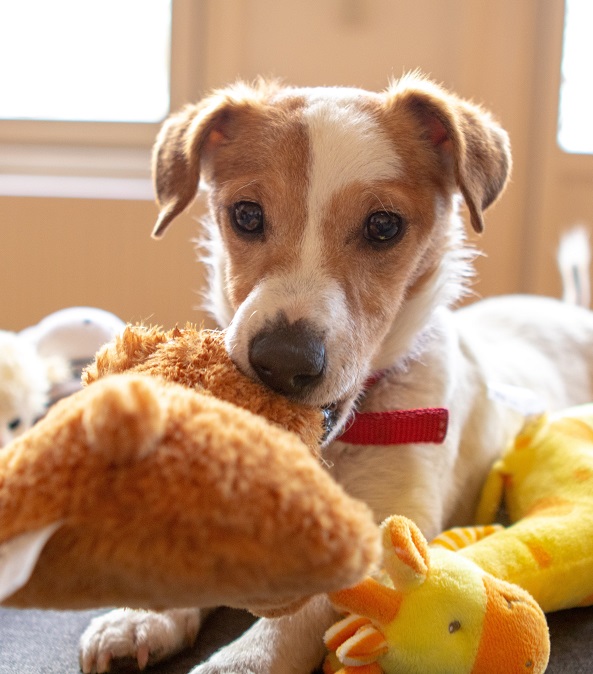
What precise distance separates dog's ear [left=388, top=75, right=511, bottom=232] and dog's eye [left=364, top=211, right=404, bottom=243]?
17cm

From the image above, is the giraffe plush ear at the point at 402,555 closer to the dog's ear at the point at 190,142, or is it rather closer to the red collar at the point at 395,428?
the red collar at the point at 395,428

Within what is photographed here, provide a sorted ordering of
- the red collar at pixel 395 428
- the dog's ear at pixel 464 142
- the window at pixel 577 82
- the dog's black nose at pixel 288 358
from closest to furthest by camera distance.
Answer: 1. the dog's black nose at pixel 288 358
2. the red collar at pixel 395 428
3. the dog's ear at pixel 464 142
4. the window at pixel 577 82

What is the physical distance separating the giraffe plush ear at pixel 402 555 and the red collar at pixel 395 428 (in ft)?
1.16

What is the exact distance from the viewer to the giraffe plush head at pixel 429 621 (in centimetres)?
97

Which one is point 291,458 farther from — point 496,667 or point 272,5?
point 272,5

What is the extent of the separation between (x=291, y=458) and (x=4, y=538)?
27 cm

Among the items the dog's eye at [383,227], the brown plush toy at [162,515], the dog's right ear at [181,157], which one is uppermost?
the dog's right ear at [181,157]

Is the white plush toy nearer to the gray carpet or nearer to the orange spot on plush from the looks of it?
the gray carpet

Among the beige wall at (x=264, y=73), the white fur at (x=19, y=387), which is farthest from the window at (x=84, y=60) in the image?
the white fur at (x=19, y=387)

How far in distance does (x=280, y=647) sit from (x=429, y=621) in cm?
27

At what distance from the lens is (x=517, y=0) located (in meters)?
2.91

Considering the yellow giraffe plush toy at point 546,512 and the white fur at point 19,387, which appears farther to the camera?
the white fur at point 19,387

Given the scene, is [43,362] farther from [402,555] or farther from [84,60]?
[84,60]

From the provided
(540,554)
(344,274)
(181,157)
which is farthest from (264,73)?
(540,554)
